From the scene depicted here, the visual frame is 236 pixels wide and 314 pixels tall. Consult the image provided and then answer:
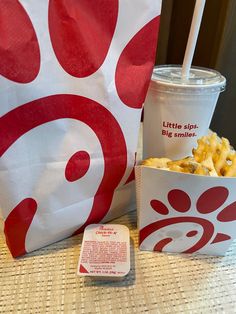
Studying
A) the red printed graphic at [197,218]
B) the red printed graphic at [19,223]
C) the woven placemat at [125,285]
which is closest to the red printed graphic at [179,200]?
the red printed graphic at [197,218]

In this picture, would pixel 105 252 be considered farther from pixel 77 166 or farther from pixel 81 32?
pixel 81 32

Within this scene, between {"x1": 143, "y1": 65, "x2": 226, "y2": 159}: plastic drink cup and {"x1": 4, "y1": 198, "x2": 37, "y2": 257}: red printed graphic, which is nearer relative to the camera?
{"x1": 4, "y1": 198, "x2": 37, "y2": 257}: red printed graphic

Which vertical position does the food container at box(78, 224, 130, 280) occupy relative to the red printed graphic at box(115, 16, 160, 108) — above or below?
below

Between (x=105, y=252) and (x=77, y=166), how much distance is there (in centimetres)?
15

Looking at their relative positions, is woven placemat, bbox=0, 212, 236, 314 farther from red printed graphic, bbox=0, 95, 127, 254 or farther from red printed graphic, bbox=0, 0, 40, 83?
red printed graphic, bbox=0, 0, 40, 83

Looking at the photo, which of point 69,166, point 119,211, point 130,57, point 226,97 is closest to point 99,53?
point 130,57

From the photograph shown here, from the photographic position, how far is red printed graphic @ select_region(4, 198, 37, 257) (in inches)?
16.4

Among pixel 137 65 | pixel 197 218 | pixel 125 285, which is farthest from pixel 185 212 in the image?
pixel 137 65

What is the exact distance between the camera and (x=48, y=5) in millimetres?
345

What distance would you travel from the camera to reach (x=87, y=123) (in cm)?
43

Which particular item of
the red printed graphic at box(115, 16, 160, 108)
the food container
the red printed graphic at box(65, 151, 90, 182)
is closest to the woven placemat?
the food container

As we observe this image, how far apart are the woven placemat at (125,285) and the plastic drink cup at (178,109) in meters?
0.22

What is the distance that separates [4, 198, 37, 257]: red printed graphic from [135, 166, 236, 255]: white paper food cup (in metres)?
0.18

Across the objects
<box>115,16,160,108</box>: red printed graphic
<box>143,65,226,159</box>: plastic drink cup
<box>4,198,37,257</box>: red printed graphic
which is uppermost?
<box>115,16,160,108</box>: red printed graphic
